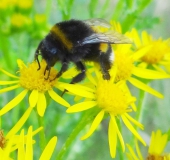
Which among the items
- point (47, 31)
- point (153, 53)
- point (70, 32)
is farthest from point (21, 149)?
point (47, 31)

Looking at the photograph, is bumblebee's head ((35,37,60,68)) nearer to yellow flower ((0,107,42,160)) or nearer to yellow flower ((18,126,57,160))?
yellow flower ((0,107,42,160))

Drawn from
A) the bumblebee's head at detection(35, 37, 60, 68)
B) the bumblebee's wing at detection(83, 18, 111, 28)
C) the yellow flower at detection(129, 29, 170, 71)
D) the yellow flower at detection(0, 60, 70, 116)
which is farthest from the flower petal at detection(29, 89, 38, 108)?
the yellow flower at detection(129, 29, 170, 71)

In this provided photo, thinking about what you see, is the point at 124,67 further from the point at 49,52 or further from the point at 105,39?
the point at 49,52

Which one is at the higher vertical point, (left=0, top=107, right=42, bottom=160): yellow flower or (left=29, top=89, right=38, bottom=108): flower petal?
(left=29, top=89, right=38, bottom=108): flower petal

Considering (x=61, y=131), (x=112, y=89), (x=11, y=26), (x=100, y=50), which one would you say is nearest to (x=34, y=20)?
(x=11, y=26)

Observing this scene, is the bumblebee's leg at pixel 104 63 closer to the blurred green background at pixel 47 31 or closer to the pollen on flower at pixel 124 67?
the pollen on flower at pixel 124 67
